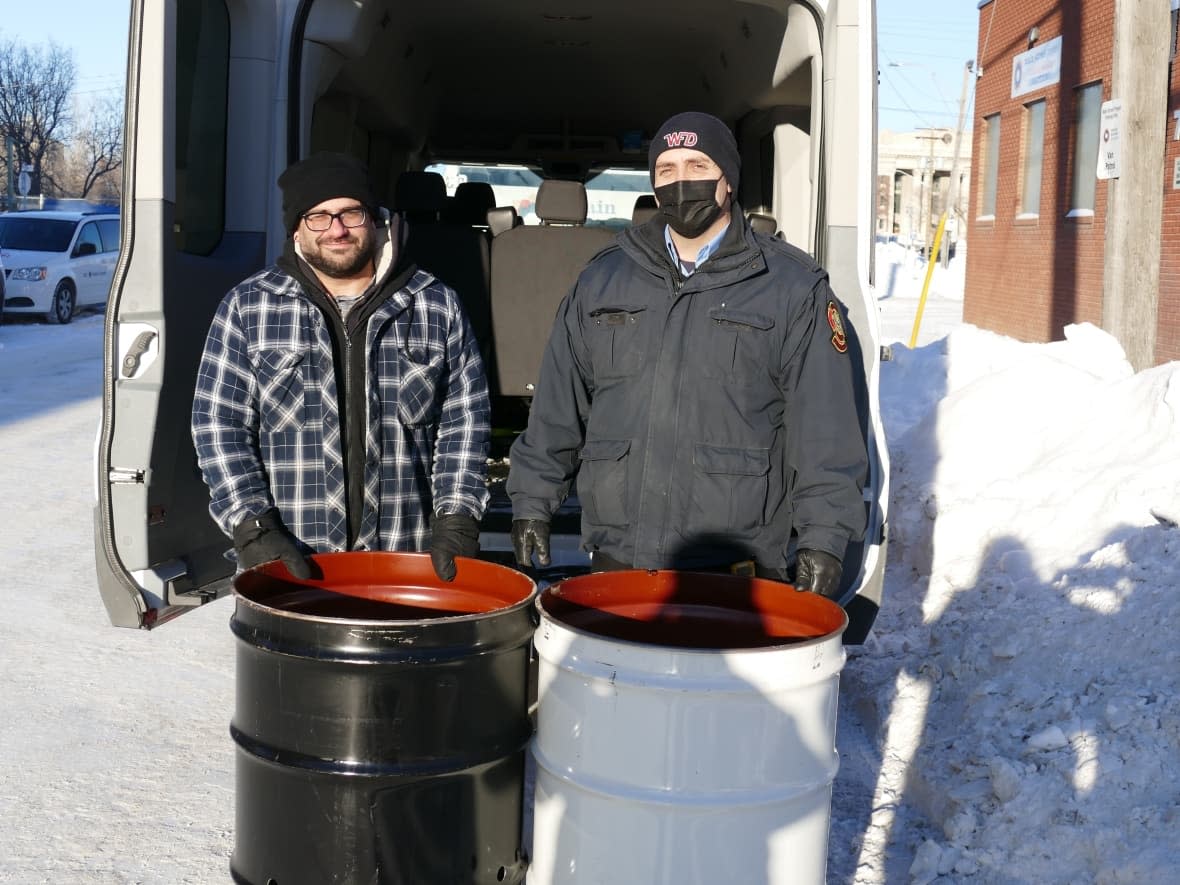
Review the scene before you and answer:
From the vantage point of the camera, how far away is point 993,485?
6.33 metres

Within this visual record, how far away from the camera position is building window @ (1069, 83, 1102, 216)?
15828 mm

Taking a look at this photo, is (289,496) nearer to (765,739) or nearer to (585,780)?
(585,780)

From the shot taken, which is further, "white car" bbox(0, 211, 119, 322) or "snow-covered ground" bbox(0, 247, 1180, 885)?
"white car" bbox(0, 211, 119, 322)

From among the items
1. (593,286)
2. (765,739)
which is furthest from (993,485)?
(765,739)

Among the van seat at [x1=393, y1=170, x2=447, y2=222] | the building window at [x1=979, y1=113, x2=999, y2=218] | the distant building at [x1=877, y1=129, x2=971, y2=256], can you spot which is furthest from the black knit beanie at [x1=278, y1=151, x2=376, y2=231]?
the distant building at [x1=877, y1=129, x2=971, y2=256]

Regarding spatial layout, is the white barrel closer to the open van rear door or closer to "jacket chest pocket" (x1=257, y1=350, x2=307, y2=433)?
"jacket chest pocket" (x1=257, y1=350, x2=307, y2=433)

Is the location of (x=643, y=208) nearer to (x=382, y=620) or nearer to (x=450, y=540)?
(x=450, y=540)

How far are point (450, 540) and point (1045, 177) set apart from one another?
15.7m

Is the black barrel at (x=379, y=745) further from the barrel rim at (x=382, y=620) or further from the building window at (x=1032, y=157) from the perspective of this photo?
the building window at (x=1032, y=157)

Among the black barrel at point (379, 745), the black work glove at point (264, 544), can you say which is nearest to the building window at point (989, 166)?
the black work glove at point (264, 544)

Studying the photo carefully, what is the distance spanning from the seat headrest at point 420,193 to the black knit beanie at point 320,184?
252 centimetres

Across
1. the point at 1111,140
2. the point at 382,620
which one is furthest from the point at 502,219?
the point at 1111,140

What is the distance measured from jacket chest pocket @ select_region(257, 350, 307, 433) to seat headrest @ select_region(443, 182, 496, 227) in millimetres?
4017

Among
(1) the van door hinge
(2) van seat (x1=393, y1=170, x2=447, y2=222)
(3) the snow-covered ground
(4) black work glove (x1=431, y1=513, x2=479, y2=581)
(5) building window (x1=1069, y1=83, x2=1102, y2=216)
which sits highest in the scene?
(5) building window (x1=1069, y1=83, x2=1102, y2=216)
